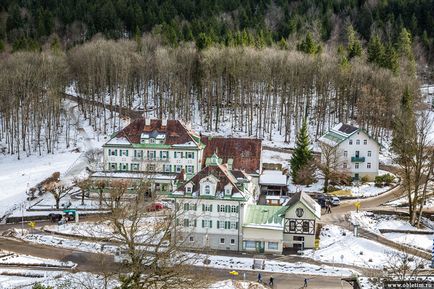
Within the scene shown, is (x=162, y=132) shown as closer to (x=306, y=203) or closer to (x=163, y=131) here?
(x=163, y=131)

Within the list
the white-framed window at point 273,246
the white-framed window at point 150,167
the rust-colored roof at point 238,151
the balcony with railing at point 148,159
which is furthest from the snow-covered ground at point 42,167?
the white-framed window at point 273,246

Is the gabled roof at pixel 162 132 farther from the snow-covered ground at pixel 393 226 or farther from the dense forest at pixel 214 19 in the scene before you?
the dense forest at pixel 214 19

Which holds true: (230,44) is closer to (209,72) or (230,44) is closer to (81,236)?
(209,72)

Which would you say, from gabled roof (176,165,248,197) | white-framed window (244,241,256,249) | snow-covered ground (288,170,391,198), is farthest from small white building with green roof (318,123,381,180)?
white-framed window (244,241,256,249)

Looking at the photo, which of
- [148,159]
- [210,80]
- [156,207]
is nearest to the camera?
[156,207]

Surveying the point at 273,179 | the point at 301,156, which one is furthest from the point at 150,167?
the point at 301,156

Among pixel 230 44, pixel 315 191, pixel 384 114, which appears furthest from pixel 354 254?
pixel 230 44
